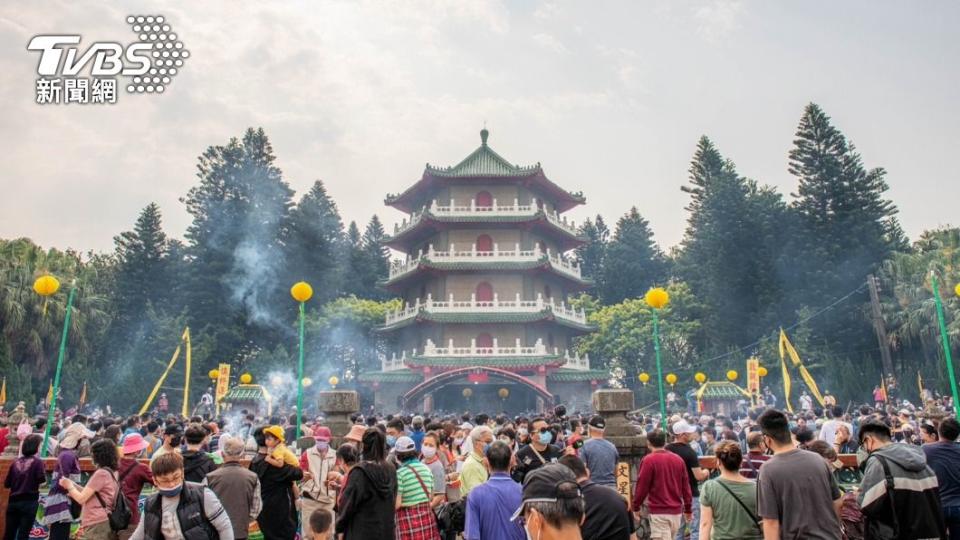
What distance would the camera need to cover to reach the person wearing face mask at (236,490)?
546cm

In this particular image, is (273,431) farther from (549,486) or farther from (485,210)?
(485,210)

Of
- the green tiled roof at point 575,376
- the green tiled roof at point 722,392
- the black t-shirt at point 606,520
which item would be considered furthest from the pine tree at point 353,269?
the black t-shirt at point 606,520

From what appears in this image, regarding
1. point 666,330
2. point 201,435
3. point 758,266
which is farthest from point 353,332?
point 201,435

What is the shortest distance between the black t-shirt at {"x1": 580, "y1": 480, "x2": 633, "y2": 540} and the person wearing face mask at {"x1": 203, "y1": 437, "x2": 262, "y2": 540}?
9.60 feet

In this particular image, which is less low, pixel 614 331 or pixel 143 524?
pixel 614 331

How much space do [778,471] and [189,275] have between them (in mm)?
47793

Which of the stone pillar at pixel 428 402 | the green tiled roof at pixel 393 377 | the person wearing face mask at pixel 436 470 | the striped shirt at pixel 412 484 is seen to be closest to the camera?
the striped shirt at pixel 412 484

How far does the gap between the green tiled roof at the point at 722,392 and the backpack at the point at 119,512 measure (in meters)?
29.6

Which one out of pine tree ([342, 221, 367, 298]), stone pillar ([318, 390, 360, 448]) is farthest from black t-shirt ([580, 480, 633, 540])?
pine tree ([342, 221, 367, 298])

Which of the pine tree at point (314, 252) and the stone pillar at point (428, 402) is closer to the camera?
the stone pillar at point (428, 402)

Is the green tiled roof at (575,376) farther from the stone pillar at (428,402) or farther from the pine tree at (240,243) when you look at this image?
the pine tree at (240,243)

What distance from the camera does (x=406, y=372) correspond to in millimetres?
30469

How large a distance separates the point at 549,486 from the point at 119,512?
14.2 feet

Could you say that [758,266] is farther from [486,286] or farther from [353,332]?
[353,332]
